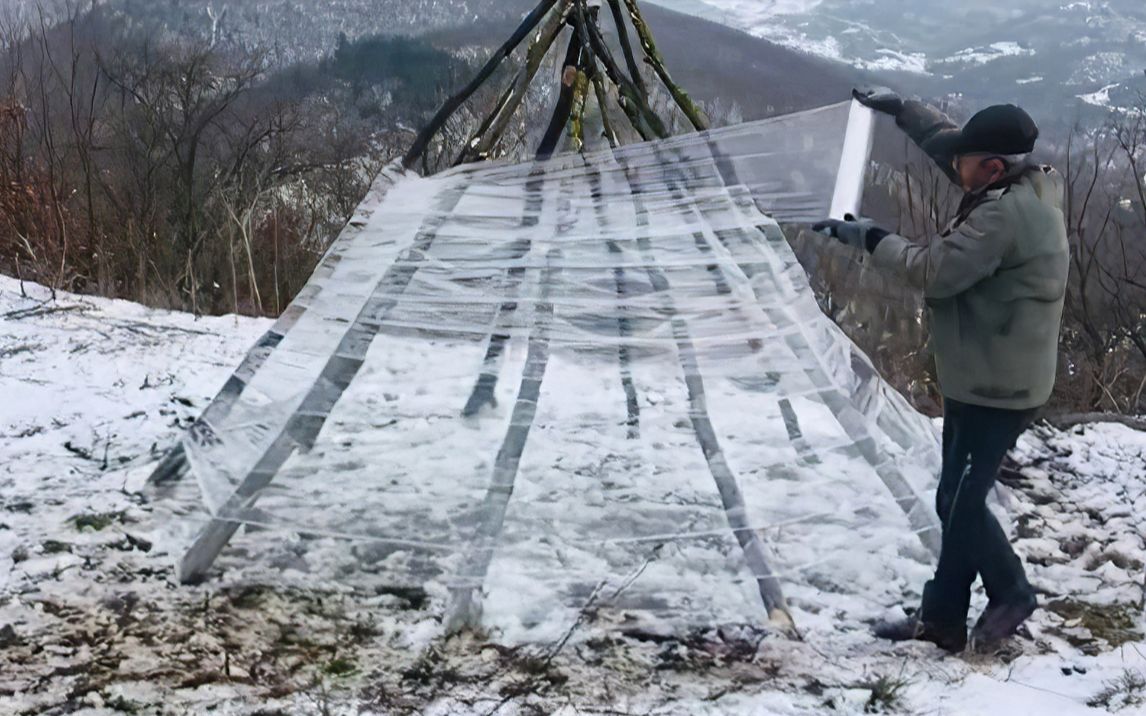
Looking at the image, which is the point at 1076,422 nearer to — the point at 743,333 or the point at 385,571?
the point at 743,333

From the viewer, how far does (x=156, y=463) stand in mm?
3230

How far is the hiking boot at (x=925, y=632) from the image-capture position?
230cm

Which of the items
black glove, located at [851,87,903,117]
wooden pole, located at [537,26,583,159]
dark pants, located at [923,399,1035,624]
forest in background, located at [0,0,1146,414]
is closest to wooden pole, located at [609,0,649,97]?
wooden pole, located at [537,26,583,159]

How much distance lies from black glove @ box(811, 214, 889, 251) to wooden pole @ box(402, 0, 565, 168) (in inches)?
52.9

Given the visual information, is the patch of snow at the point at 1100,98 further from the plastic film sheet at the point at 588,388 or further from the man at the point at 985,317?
the man at the point at 985,317

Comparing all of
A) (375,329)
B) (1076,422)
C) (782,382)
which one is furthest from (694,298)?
(1076,422)

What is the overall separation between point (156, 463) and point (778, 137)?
250cm

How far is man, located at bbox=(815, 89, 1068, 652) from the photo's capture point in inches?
80.9

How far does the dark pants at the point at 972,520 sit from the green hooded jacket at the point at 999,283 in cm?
7

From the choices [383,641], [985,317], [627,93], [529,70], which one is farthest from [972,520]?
[529,70]

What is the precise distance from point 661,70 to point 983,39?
87.9ft

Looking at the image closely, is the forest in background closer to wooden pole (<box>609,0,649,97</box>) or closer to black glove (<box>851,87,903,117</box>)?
wooden pole (<box>609,0,649,97</box>)

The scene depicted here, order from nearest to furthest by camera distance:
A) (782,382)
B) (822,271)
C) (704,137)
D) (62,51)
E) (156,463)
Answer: (782,382) → (704,137) → (822,271) → (156,463) → (62,51)

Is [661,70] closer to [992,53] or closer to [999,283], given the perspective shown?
[999,283]
